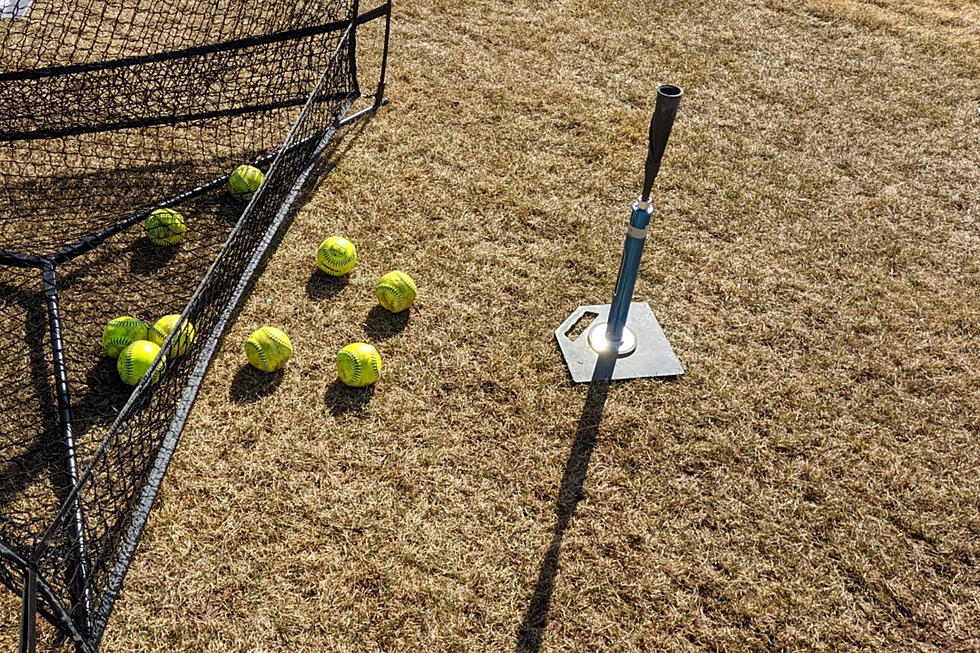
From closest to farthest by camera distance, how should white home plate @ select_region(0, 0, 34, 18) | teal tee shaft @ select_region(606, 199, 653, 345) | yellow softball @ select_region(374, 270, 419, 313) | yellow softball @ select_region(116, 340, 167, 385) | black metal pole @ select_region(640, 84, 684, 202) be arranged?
black metal pole @ select_region(640, 84, 684, 202)
teal tee shaft @ select_region(606, 199, 653, 345)
yellow softball @ select_region(116, 340, 167, 385)
yellow softball @ select_region(374, 270, 419, 313)
white home plate @ select_region(0, 0, 34, 18)

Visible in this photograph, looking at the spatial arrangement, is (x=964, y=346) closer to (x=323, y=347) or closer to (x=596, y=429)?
(x=596, y=429)

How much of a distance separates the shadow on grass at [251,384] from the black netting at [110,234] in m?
0.27

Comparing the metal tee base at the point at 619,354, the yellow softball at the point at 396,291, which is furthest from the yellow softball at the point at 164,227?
the metal tee base at the point at 619,354

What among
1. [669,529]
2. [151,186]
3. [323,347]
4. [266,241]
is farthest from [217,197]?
[669,529]

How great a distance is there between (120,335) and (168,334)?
0.91 ft

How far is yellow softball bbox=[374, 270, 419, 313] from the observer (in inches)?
182

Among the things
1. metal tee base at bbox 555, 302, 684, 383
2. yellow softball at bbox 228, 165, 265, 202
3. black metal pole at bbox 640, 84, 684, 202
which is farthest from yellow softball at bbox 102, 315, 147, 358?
black metal pole at bbox 640, 84, 684, 202

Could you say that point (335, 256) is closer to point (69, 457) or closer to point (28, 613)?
point (69, 457)

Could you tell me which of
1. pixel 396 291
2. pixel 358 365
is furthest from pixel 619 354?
pixel 358 365

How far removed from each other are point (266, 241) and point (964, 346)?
448 cm

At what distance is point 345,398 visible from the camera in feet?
13.9

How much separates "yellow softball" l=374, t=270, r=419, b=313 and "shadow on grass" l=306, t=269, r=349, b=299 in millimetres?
319

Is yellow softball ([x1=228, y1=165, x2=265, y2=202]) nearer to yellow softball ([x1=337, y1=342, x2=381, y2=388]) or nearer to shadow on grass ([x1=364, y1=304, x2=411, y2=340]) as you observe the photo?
shadow on grass ([x1=364, y1=304, x2=411, y2=340])

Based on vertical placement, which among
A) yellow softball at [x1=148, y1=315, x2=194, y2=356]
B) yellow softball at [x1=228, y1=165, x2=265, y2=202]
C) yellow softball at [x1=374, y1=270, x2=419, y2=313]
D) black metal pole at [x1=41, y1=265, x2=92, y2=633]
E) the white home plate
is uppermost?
the white home plate
